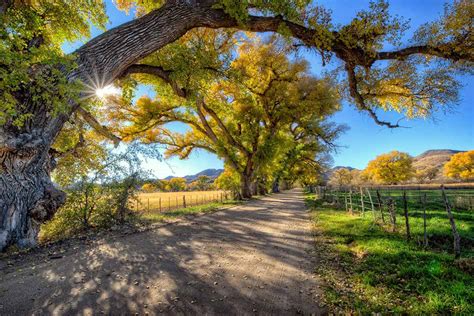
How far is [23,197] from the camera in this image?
559 centimetres

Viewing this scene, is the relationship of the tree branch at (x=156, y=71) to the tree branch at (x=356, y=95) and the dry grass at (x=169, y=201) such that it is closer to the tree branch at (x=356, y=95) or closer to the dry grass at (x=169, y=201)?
the dry grass at (x=169, y=201)

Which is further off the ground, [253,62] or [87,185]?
[253,62]

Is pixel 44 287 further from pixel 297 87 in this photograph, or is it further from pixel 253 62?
pixel 297 87

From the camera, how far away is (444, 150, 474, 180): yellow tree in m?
69.5

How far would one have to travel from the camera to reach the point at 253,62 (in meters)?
17.7

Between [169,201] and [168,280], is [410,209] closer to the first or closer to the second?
[168,280]

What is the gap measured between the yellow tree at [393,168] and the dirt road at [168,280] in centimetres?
8306

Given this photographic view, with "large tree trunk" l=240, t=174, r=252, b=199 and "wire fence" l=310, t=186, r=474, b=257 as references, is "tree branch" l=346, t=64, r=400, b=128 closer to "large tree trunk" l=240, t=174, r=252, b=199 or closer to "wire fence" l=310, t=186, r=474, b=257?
"wire fence" l=310, t=186, r=474, b=257

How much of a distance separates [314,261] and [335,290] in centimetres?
143

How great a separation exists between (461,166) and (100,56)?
102m

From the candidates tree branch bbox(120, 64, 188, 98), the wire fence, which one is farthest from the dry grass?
the wire fence

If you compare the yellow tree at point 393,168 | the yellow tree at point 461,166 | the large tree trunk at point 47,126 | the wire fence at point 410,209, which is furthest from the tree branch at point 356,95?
the yellow tree at point 461,166

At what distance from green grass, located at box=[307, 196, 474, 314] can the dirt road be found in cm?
46

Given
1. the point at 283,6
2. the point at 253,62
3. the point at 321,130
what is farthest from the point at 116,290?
the point at 321,130
